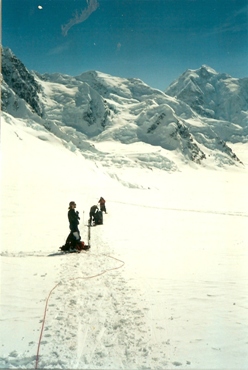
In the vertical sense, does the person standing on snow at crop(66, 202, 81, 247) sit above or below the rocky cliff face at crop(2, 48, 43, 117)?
below

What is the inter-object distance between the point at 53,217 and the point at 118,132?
166m

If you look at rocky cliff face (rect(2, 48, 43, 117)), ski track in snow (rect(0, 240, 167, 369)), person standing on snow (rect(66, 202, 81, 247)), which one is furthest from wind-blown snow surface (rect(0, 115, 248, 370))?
rocky cliff face (rect(2, 48, 43, 117))

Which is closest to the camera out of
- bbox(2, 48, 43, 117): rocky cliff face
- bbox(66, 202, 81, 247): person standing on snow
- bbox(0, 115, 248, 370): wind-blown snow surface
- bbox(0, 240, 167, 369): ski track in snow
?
bbox(0, 240, 167, 369): ski track in snow

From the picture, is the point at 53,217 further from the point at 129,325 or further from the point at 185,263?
the point at 129,325

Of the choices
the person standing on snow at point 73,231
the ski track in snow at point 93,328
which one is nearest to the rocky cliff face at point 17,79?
the person standing on snow at point 73,231

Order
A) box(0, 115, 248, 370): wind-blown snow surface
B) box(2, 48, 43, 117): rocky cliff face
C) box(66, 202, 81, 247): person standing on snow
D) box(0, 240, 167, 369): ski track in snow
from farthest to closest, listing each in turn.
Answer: box(2, 48, 43, 117): rocky cliff face
box(66, 202, 81, 247): person standing on snow
box(0, 115, 248, 370): wind-blown snow surface
box(0, 240, 167, 369): ski track in snow

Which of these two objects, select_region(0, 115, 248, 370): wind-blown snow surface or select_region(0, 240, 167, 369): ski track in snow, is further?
select_region(0, 115, 248, 370): wind-blown snow surface

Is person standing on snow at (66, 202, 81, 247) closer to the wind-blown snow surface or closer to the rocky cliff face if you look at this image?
the wind-blown snow surface

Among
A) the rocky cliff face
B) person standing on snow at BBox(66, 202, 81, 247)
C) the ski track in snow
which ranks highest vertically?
the rocky cliff face

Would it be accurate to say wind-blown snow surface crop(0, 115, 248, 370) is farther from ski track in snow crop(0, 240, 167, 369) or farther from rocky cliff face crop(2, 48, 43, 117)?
rocky cliff face crop(2, 48, 43, 117)

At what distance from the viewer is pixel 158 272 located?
10703 mm

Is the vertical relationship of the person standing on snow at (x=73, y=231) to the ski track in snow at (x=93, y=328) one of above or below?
above

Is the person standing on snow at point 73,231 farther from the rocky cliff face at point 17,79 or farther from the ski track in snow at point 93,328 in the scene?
the rocky cliff face at point 17,79

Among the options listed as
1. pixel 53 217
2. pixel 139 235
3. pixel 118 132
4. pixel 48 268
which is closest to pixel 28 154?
pixel 53 217
